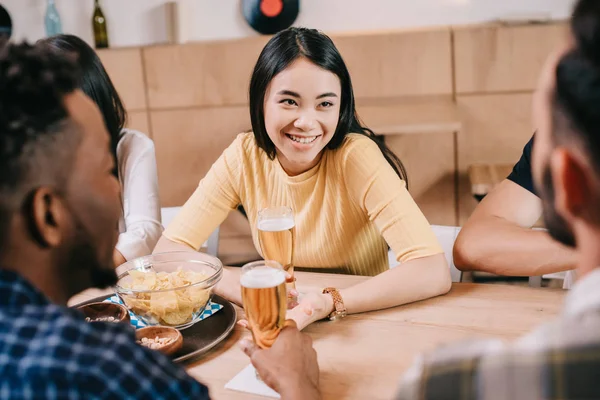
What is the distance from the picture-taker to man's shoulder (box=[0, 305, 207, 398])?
583 millimetres

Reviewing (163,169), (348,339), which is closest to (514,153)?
(163,169)

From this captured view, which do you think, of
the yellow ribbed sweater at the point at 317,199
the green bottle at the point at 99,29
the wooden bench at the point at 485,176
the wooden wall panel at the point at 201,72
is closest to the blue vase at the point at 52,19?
the green bottle at the point at 99,29

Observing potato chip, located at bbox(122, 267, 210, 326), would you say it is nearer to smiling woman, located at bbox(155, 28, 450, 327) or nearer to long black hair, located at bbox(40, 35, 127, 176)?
smiling woman, located at bbox(155, 28, 450, 327)

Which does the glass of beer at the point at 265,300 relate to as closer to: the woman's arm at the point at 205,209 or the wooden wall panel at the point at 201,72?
the woman's arm at the point at 205,209

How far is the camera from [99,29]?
12.1 feet

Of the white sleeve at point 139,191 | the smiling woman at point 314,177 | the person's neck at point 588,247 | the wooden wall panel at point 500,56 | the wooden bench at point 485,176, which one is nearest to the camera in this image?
the person's neck at point 588,247

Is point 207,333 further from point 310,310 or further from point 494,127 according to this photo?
point 494,127

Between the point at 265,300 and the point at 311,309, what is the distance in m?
0.23

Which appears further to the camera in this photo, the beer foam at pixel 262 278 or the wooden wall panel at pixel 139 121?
the wooden wall panel at pixel 139 121

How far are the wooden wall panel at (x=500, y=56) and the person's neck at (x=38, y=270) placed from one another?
2.87 m

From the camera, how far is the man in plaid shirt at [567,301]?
515mm

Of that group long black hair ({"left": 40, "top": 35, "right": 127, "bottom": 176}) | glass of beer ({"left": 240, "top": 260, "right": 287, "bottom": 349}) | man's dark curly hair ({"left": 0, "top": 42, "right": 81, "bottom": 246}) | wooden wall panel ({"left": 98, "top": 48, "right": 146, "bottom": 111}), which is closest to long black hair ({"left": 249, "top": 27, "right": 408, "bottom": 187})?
long black hair ({"left": 40, "top": 35, "right": 127, "bottom": 176})

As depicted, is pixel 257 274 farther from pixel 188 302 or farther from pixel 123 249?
pixel 123 249

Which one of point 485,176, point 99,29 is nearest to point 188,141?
point 99,29
